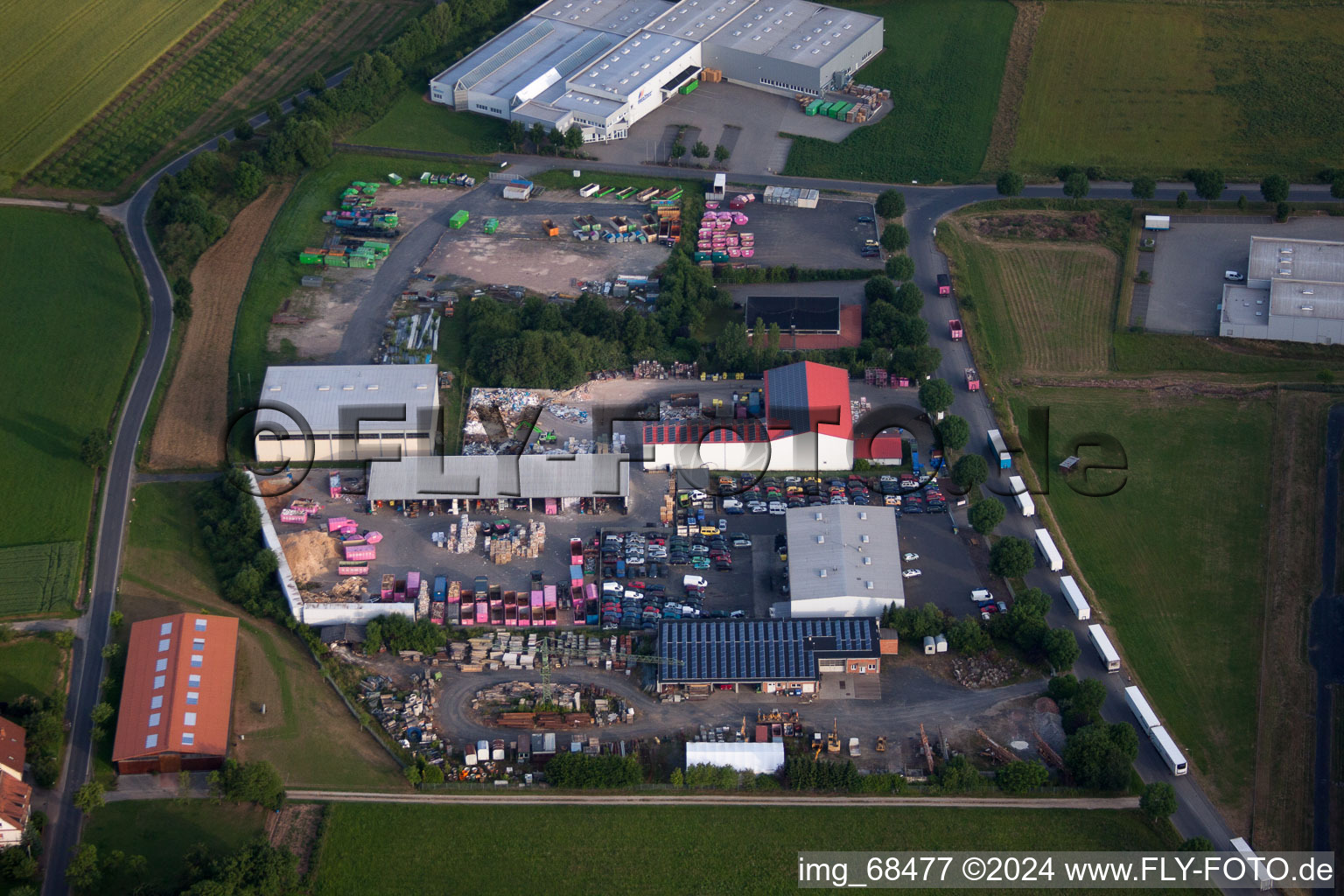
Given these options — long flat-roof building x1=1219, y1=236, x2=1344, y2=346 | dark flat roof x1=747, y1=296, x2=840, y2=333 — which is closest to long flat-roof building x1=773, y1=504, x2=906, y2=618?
dark flat roof x1=747, y1=296, x2=840, y2=333

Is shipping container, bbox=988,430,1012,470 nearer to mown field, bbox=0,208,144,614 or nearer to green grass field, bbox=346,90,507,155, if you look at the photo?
green grass field, bbox=346,90,507,155

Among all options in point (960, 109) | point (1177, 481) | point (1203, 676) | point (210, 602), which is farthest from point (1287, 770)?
point (960, 109)

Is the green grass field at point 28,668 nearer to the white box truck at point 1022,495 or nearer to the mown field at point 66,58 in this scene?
the mown field at point 66,58

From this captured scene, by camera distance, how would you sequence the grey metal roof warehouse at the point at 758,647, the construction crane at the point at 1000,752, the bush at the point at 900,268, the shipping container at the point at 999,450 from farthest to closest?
the bush at the point at 900,268, the shipping container at the point at 999,450, the grey metal roof warehouse at the point at 758,647, the construction crane at the point at 1000,752

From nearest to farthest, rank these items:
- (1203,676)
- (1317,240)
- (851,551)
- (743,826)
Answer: (743,826) → (1203,676) → (851,551) → (1317,240)

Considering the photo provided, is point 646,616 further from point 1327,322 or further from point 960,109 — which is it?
point 960,109

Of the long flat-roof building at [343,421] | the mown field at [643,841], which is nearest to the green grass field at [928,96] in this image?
the long flat-roof building at [343,421]

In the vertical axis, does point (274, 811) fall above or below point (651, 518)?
below
